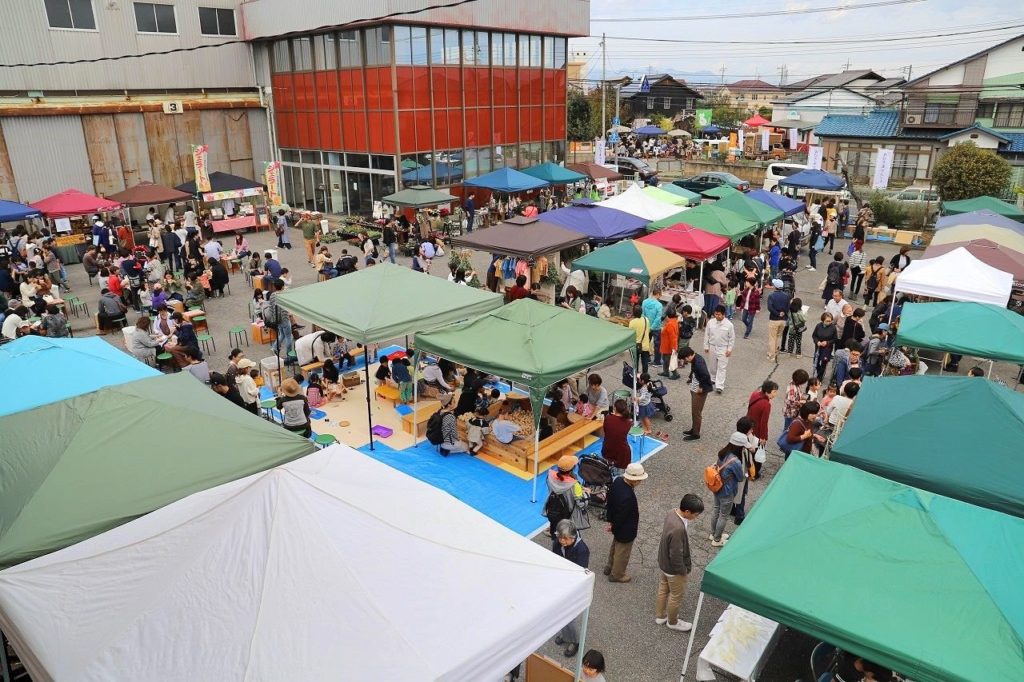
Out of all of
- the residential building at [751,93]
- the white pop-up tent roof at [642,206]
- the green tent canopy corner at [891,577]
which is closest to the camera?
the green tent canopy corner at [891,577]

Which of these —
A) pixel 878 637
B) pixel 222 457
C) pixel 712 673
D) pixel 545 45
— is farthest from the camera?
pixel 545 45

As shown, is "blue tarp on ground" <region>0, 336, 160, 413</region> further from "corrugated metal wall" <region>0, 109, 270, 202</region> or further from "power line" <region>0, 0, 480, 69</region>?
"corrugated metal wall" <region>0, 109, 270, 202</region>

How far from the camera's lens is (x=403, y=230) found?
23.3 metres

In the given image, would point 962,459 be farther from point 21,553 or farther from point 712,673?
point 21,553

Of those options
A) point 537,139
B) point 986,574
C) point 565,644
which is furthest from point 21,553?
point 537,139

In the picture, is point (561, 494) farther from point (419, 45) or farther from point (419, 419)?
point (419, 45)

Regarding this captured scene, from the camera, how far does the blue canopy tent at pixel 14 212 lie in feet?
60.3

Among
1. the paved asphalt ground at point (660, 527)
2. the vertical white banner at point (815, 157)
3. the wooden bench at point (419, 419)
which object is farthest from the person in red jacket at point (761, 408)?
the vertical white banner at point (815, 157)

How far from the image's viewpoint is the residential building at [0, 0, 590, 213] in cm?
2394

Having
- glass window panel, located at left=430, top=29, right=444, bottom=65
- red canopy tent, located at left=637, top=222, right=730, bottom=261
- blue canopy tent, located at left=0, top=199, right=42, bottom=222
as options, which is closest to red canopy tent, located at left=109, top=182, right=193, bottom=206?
blue canopy tent, located at left=0, top=199, right=42, bottom=222

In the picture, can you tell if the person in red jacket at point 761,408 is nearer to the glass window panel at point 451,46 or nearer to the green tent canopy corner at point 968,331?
the green tent canopy corner at point 968,331

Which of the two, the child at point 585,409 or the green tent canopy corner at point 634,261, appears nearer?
the child at point 585,409

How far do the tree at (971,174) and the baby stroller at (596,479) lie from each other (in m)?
25.2

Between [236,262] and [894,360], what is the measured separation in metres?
17.6
